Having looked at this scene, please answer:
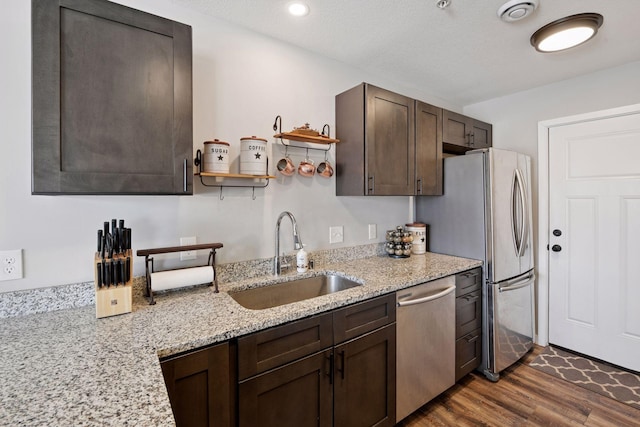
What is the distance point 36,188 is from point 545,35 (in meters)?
2.66

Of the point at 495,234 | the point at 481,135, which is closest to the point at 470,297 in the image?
the point at 495,234

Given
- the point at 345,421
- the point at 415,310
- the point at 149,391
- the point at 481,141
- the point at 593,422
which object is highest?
the point at 481,141

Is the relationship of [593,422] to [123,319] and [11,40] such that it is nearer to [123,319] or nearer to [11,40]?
[123,319]

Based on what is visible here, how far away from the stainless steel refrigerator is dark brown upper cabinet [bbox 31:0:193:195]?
2017 mm

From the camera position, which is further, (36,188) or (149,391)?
(36,188)

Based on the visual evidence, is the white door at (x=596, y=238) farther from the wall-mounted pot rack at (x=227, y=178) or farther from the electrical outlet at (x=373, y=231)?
the wall-mounted pot rack at (x=227, y=178)

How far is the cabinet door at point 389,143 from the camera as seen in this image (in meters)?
2.05

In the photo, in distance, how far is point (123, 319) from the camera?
48.2 inches

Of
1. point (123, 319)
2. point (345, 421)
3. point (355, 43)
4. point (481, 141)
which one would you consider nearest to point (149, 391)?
point (123, 319)

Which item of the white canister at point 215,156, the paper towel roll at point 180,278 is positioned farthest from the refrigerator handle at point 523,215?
the paper towel roll at point 180,278

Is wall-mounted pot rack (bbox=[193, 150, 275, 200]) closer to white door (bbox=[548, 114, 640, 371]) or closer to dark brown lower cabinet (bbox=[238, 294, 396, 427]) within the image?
dark brown lower cabinet (bbox=[238, 294, 396, 427])

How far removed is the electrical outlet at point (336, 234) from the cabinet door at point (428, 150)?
671 millimetres

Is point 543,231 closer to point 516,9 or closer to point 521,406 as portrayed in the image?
point 521,406

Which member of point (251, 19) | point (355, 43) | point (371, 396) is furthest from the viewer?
point (355, 43)
